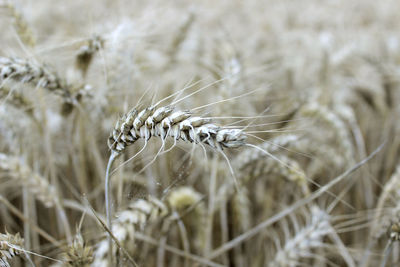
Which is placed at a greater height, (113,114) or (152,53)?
(152,53)

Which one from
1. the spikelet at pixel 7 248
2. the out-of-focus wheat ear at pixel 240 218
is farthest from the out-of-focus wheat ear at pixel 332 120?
the spikelet at pixel 7 248

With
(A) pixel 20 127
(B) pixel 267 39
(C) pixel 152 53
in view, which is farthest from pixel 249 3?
(A) pixel 20 127

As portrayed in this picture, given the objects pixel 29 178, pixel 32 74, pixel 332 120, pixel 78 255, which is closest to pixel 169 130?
pixel 78 255

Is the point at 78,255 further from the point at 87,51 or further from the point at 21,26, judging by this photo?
the point at 21,26

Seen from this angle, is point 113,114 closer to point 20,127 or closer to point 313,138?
point 20,127

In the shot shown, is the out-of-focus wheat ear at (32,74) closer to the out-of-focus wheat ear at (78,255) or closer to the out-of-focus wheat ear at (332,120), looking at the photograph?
the out-of-focus wheat ear at (78,255)

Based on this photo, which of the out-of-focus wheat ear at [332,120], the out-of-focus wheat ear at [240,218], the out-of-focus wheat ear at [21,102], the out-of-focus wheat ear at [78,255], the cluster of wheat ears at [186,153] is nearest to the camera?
the out-of-focus wheat ear at [78,255]

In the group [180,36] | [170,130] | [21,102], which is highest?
[180,36]

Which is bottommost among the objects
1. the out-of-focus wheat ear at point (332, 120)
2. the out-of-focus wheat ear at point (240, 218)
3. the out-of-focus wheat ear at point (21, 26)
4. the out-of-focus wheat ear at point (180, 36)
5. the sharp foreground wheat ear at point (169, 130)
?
the out-of-focus wheat ear at point (240, 218)
